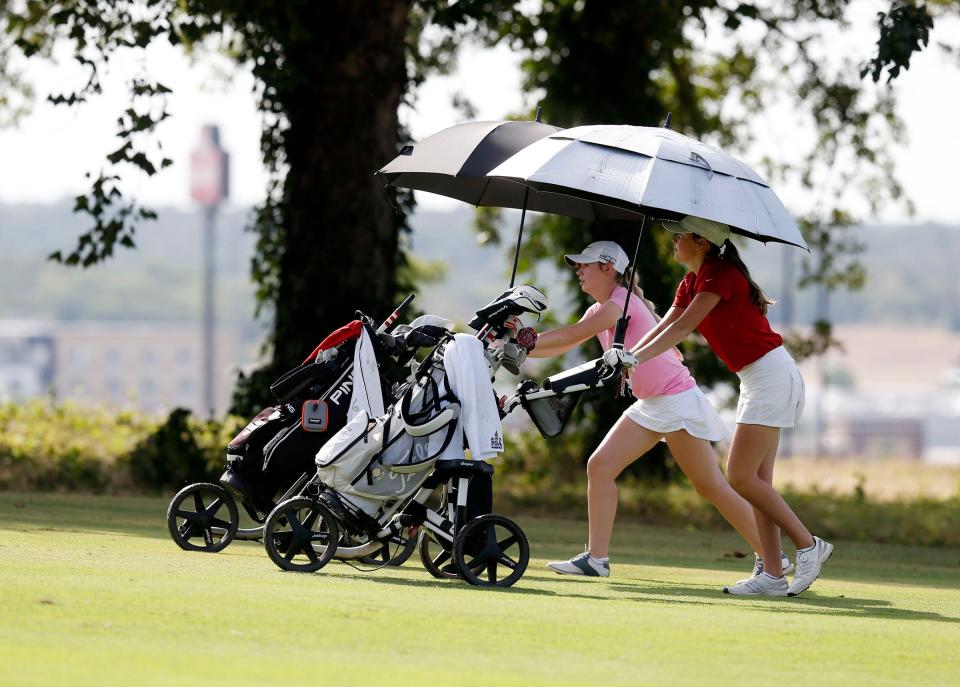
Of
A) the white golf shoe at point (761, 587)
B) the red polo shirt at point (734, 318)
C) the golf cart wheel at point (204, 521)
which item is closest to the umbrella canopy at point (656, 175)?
the red polo shirt at point (734, 318)

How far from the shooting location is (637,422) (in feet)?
31.0

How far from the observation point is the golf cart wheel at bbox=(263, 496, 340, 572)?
8359 mm

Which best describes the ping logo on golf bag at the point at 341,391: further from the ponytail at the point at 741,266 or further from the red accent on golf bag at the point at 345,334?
the ponytail at the point at 741,266

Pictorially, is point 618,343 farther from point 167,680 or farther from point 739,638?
point 167,680

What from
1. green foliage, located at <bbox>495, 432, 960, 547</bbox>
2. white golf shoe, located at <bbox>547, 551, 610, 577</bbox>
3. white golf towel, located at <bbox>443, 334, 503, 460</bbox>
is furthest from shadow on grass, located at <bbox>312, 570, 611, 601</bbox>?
green foliage, located at <bbox>495, 432, 960, 547</bbox>

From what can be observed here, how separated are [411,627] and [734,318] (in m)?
2.91

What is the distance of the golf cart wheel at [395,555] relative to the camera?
8891 millimetres

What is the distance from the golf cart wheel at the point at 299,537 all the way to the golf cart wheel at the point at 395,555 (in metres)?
0.34

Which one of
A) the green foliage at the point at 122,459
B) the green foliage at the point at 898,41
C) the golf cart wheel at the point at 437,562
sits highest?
the green foliage at the point at 898,41

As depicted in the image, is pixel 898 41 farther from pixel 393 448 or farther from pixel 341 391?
pixel 393 448

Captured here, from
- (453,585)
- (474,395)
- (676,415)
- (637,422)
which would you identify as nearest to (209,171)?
(637,422)

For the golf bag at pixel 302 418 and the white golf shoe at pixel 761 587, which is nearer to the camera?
the golf bag at pixel 302 418

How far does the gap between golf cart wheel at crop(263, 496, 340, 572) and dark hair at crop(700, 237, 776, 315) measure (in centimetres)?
222

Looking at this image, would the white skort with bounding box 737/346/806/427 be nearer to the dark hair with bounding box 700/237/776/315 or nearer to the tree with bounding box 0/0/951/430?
the dark hair with bounding box 700/237/776/315
